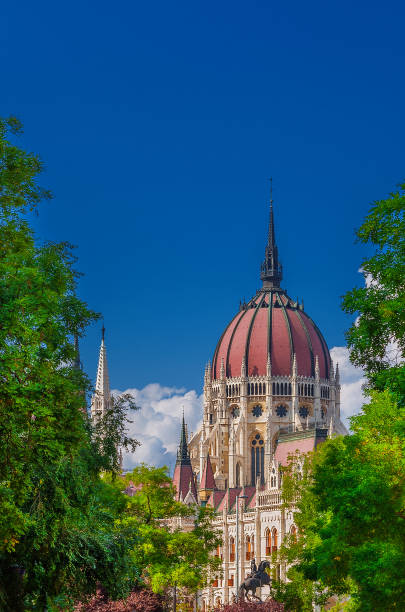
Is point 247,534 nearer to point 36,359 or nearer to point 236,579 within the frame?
point 236,579

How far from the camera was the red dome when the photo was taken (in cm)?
12781

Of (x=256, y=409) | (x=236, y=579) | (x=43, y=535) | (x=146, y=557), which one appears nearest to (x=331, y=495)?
(x=43, y=535)

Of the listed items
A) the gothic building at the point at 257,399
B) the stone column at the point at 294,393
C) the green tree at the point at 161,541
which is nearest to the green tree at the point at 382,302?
the green tree at the point at 161,541

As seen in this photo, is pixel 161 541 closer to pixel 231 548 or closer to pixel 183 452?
pixel 231 548

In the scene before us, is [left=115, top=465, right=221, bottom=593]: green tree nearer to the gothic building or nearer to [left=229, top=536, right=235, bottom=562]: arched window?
[left=229, top=536, right=235, bottom=562]: arched window

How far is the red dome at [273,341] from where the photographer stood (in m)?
128

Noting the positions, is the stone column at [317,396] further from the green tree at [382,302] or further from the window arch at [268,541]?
the green tree at [382,302]

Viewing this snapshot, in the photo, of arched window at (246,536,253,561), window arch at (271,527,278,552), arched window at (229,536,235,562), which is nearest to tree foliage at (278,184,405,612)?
window arch at (271,527,278,552)

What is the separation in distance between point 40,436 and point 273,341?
109 m

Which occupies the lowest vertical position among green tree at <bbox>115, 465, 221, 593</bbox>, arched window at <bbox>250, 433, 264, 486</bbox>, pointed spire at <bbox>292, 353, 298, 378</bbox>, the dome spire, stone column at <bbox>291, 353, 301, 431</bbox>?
green tree at <bbox>115, 465, 221, 593</bbox>

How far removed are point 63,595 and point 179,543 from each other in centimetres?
2214

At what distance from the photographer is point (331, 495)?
25234mm

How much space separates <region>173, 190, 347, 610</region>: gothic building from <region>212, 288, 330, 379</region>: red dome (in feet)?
0.42

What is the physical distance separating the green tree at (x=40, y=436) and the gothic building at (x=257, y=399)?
8897cm
